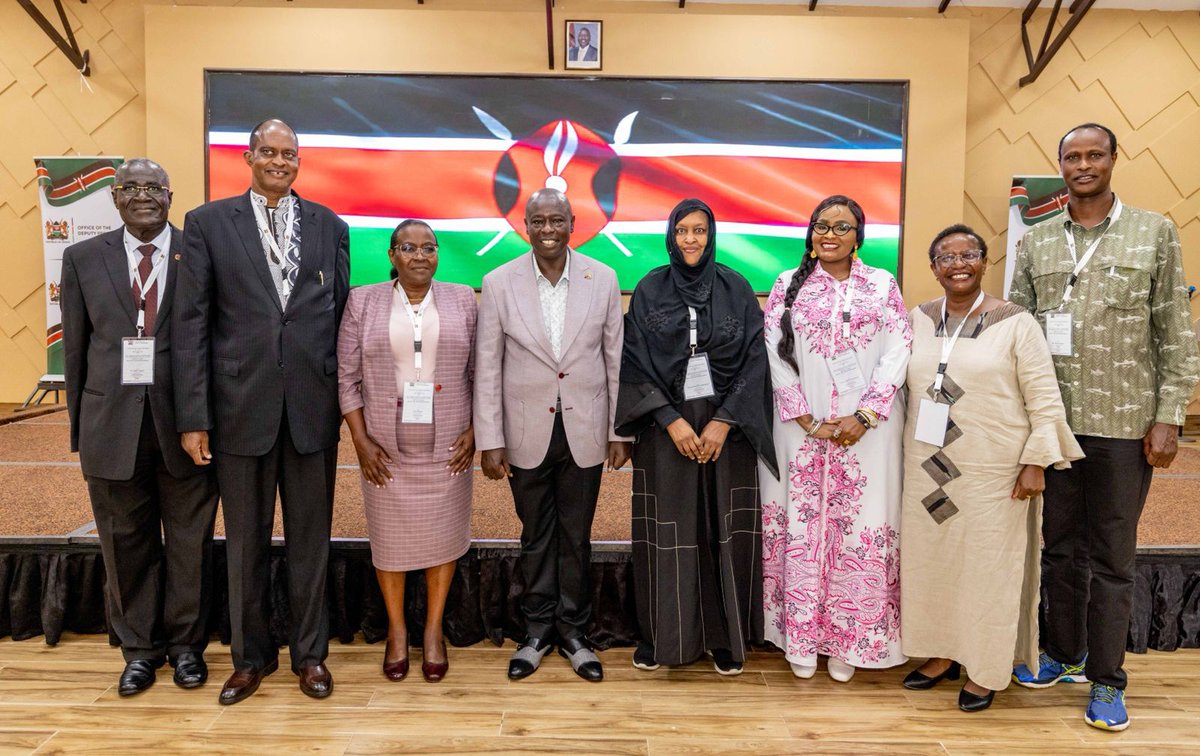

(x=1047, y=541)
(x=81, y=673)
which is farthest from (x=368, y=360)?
(x=1047, y=541)

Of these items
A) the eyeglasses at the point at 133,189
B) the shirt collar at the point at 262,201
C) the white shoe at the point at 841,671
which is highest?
the eyeglasses at the point at 133,189

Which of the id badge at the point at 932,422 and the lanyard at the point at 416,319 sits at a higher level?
the lanyard at the point at 416,319

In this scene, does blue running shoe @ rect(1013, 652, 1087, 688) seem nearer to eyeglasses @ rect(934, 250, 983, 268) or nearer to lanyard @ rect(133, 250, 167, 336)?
eyeglasses @ rect(934, 250, 983, 268)

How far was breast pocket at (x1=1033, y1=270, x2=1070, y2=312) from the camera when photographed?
7.58 feet

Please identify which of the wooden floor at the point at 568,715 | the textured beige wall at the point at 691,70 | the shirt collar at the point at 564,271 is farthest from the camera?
the textured beige wall at the point at 691,70

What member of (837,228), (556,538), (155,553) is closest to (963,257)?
(837,228)

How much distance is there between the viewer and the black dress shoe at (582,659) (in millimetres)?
2494

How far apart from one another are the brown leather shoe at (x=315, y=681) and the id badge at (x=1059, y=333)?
8.27 feet

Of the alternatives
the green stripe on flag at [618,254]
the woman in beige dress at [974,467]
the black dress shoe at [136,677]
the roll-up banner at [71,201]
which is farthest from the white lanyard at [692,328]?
the roll-up banner at [71,201]

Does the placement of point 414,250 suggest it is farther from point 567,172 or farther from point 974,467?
→ point 567,172

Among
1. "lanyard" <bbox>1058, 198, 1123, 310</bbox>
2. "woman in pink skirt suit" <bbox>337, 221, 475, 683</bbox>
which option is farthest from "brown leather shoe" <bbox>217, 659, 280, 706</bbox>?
"lanyard" <bbox>1058, 198, 1123, 310</bbox>

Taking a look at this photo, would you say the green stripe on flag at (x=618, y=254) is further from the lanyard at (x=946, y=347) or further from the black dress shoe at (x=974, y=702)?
Result: the black dress shoe at (x=974, y=702)

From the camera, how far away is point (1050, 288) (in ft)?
7.68

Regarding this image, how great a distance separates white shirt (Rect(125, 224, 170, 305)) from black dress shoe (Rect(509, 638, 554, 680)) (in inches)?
64.2
